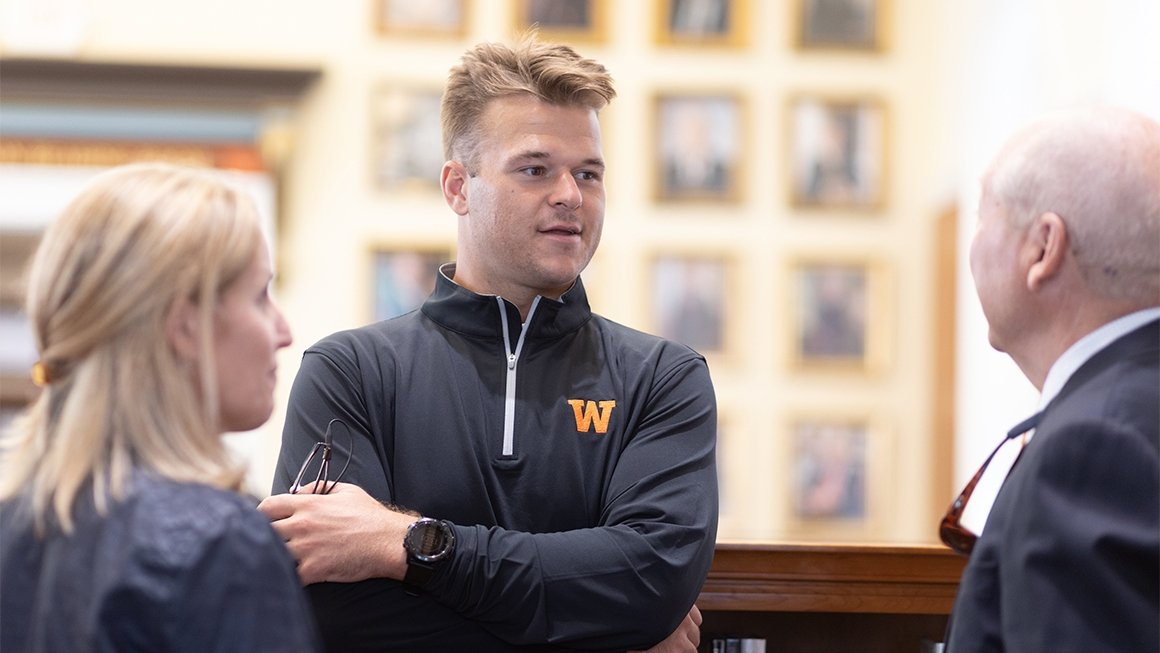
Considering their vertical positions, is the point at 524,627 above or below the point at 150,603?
below

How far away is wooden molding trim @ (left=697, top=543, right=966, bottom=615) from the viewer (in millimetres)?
3029

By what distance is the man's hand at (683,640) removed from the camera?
263cm

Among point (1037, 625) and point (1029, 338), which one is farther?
point (1029, 338)

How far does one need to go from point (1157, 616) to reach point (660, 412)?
1130mm

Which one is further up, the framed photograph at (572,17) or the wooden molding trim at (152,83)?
the framed photograph at (572,17)

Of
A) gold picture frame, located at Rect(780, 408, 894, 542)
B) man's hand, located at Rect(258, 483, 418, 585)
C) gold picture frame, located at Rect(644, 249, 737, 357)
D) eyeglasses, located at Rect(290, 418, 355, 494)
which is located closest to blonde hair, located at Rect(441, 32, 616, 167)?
eyeglasses, located at Rect(290, 418, 355, 494)

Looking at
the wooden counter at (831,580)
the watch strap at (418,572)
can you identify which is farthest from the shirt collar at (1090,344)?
the watch strap at (418,572)

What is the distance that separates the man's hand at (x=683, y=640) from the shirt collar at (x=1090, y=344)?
0.90 meters

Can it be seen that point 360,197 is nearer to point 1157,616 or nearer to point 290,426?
point 290,426

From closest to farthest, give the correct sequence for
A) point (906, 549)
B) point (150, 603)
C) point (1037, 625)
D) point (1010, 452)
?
point (150, 603), point (1037, 625), point (906, 549), point (1010, 452)

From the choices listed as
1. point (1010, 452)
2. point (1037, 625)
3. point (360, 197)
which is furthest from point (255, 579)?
point (360, 197)

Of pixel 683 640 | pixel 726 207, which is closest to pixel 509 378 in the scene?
pixel 683 640

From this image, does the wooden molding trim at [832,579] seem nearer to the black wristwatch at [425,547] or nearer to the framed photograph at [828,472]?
the black wristwatch at [425,547]

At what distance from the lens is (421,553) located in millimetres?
2490
